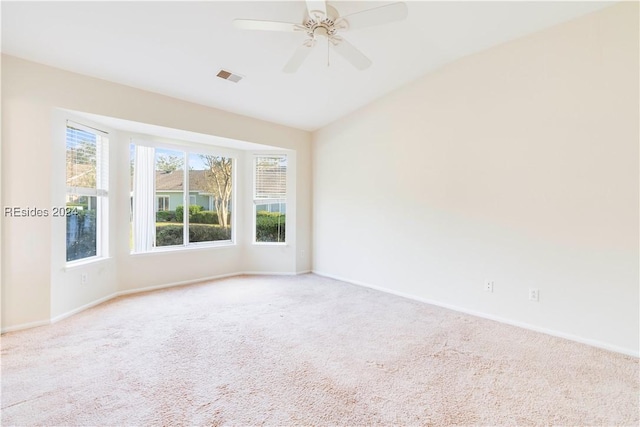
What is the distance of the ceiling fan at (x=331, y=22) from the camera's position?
6.57 ft

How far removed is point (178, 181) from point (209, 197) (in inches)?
21.7

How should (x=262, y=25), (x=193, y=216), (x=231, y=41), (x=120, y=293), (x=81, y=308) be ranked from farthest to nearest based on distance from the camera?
(x=193, y=216), (x=120, y=293), (x=81, y=308), (x=231, y=41), (x=262, y=25)

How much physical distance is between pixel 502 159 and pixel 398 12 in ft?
6.92

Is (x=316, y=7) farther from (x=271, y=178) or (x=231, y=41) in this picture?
(x=271, y=178)

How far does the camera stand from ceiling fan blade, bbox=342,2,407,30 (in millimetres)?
1942

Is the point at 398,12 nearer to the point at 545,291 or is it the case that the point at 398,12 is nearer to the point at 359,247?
the point at 545,291

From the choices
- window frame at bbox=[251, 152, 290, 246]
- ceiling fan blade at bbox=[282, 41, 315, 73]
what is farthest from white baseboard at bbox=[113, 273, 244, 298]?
ceiling fan blade at bbox=[282, 41, 315, 73]

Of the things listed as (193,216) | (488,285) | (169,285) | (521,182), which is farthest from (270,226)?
(521,182)

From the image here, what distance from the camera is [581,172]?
279cm

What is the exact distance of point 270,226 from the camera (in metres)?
5.44

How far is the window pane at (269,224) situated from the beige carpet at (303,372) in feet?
6.59

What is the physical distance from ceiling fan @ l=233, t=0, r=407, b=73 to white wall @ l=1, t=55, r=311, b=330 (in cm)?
219

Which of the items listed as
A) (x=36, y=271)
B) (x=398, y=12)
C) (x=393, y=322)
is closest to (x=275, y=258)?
(x=393, y=322)

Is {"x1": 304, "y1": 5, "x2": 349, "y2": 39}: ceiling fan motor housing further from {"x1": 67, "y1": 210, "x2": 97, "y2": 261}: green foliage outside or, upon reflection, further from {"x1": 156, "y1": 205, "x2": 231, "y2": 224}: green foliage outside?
{"x1": 156, "y1": 205, "x2": 231, "y2": 224}: green foliage outside
